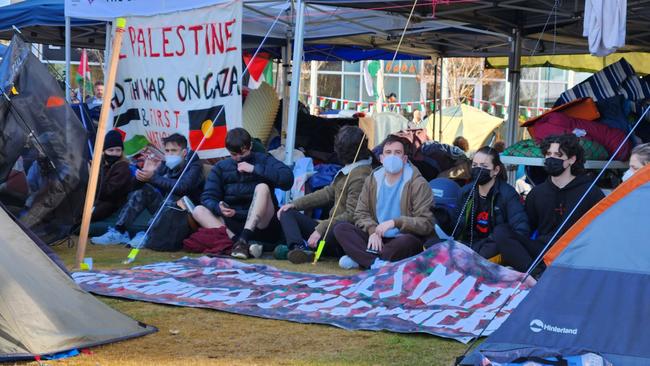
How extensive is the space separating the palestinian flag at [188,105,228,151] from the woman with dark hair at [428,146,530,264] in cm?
249

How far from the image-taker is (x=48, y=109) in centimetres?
759

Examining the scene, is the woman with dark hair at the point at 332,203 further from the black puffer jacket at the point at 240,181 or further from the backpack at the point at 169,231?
the backpack at the point at 169,231

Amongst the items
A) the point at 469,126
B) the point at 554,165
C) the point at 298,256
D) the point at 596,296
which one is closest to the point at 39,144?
the point at 298,256

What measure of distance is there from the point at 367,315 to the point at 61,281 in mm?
1817

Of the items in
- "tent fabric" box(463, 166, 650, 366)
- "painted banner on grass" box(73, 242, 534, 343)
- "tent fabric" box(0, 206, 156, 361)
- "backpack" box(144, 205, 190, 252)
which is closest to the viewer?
"tent fabric" box(463, 166, 650, 366)

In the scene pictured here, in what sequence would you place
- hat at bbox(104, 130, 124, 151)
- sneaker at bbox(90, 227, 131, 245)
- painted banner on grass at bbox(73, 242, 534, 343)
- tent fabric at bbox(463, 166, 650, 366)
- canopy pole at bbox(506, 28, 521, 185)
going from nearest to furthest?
tent fabric at bbox(463, 166, 650, 366) → painted banner on grass at bbox(73, 242, 534, 343) → sneaker at bbox(90, 227, 131, 245) → hat at bbox(104, 130, 124, 151) → canopy pole at bbox(506, 28, 521, 185)

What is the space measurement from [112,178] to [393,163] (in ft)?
10.9

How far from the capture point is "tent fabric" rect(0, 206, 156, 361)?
417 cm

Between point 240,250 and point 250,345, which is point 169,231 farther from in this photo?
point 250,345

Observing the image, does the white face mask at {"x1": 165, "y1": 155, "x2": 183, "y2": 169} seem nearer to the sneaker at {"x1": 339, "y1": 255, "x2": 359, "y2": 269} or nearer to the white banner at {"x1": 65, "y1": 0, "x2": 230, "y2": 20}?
the white banner at {"x1": 65, "y1": 0, "x2": 230, "y2": 20}

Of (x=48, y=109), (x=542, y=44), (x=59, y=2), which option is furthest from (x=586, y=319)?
(x=59, y=2)

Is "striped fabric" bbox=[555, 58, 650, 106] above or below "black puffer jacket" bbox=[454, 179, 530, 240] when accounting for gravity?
above

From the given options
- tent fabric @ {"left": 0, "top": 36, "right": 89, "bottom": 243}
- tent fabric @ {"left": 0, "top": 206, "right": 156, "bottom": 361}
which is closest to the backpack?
tent fabric @ {"left": 0, "top": 36, "right": 89, "bottom": 243}

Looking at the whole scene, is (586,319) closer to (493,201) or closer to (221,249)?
(493,201)
